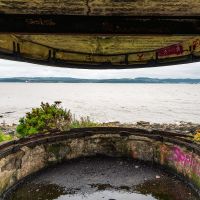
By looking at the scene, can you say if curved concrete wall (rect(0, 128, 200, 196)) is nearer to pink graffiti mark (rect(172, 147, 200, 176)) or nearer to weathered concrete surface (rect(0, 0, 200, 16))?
pink graffiti mark (rect(172, 147, 200, 176))

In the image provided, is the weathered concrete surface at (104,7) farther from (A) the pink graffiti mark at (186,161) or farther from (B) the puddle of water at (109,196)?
(A) the pink graffiti mark at (186,161)

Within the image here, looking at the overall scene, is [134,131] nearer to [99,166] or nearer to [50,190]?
[99,166]

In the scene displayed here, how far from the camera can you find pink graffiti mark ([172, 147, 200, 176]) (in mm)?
8234

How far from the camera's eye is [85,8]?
3.24 m

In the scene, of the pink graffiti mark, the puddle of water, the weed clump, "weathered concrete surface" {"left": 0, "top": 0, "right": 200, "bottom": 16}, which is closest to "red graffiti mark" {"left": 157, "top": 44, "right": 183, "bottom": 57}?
"weathered concrete surface" {"left": 0, "top": 0, "right": 200, "bottom": 16}

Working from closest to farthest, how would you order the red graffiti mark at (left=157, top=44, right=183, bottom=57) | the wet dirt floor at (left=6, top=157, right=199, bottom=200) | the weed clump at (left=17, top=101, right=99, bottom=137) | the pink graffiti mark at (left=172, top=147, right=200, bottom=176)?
the red graffiti mark at (left=157, top=44, right=183, bottom=57), the wet dirt floor at (left=6, top=157, right=199, bottom=200), the pink graffiti mark at (left=172, top=147, right=200, bottom=176), the weed clump at (left=17, top=101, right=99, bottom=137)

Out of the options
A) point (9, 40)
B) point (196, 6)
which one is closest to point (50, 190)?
point (9, 40)

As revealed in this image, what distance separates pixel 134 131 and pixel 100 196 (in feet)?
12.6

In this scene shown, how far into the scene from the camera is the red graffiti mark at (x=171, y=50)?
5789mm

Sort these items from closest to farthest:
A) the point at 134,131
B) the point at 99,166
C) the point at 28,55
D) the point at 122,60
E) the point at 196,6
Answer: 1. the point at 196,6
2. the point at 28,55
3. the point at 122,60
4. the point at 99,166
5. the point at 134,131

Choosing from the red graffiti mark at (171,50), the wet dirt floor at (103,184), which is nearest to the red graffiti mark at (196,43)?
the red graffiti mark at (171,50)

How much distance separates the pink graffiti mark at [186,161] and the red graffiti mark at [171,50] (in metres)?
3.69

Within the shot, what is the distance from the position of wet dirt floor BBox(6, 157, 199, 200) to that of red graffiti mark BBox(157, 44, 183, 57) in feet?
13.6

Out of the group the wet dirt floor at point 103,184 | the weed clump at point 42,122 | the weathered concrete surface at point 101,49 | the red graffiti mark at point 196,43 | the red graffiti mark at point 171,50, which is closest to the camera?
the weathered concrete surface at point 101,49
